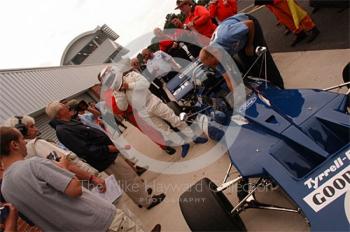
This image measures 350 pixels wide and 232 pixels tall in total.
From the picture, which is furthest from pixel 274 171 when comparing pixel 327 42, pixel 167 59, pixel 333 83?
pixel 167 59

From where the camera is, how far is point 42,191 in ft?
6.77

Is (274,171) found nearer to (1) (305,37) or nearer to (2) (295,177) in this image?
(2) (295,177)

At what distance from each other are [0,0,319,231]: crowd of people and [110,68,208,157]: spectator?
0.01m

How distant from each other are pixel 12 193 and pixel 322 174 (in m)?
2.00

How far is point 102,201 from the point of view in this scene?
240cm

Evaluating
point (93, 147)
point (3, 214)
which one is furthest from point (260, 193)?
point (3, 214)

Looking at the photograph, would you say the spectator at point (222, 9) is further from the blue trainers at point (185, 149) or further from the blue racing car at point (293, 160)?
the blue racing car at point (293, 160)

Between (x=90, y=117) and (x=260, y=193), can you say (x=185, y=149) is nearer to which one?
(x=90, y=117)

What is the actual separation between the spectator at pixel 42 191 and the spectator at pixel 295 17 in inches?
189

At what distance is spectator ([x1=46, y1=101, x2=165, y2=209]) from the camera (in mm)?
3547

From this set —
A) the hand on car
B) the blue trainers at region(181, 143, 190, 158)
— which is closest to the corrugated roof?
the blue trainers at region(181, 143, 190, 158)

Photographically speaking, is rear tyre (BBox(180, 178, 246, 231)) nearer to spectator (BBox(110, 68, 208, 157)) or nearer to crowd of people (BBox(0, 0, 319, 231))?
crowd of people (BBox(0, 0, 319, 231))

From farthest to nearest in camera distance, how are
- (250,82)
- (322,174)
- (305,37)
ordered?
(305,37)
(250,82)
(322,174)

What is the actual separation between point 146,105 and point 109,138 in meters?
1.03
